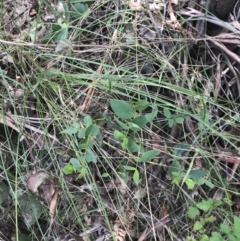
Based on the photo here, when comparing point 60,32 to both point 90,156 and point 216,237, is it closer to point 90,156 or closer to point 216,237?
point 90,156

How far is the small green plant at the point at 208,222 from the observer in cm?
118

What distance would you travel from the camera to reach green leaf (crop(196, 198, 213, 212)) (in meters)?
1.23

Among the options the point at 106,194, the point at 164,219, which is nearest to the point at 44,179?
the point at 106,194

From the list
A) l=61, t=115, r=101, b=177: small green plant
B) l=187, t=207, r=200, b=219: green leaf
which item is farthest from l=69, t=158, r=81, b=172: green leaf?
l=187, t=207, r=200, b=219: green leaf

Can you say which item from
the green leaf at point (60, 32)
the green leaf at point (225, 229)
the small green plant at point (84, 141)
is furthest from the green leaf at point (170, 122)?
the green leaf at point (60, 32)

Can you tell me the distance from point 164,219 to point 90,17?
66cm

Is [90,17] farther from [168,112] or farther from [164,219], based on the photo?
[164,219]

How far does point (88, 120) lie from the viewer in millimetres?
1154

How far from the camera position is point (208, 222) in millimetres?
1277

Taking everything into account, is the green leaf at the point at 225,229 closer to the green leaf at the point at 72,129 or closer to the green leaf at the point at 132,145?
the green leaf at the point at 132,145

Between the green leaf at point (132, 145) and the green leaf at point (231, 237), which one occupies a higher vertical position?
the green leaf at point (132, 145)

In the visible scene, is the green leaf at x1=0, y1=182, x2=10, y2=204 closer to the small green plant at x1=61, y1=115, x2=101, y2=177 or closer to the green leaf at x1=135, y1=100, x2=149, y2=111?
the small green plant at x1=61, y1=115, x2=101, y2=177

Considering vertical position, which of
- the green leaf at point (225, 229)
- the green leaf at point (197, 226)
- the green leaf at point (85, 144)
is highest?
the green leaf at point (85, 144)

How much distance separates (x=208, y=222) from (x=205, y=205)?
7cm
